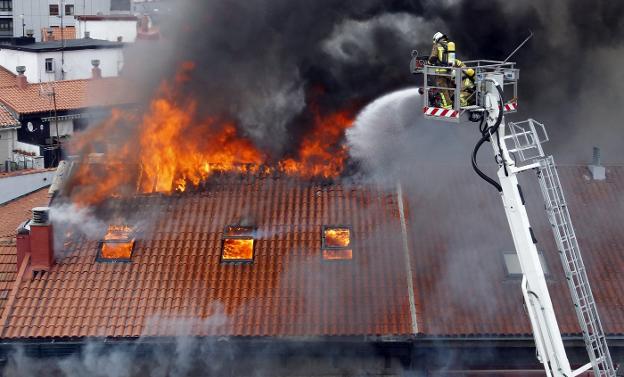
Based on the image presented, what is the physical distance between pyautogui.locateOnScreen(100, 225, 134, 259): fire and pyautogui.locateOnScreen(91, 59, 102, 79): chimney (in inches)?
→ 910

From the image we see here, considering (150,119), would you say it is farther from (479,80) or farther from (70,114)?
(70,114)

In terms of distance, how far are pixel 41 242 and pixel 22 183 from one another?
8.20 m

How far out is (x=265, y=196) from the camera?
17359mm

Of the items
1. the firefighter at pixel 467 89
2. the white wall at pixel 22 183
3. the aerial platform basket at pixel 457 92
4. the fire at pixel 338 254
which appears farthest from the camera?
the white wall at pixel 22 183

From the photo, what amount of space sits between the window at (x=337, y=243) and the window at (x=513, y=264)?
108 inches

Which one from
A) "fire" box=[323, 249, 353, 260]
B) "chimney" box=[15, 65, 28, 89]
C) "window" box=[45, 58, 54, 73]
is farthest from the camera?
"window" box=[45, 58, 54, 73]

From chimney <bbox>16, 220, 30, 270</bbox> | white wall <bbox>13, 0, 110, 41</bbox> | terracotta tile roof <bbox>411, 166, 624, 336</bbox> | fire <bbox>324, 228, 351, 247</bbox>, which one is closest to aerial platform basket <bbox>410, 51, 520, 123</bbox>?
terracotta tile roof <bbox>411, 166, 624, 336</bbox>

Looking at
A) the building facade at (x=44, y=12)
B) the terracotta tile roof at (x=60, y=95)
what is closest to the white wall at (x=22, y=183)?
the terracotta tile roof at (x=60, y=95)

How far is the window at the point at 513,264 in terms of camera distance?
1592 centimetres

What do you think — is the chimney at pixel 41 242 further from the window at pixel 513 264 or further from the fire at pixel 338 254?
the window at pixel 513 264

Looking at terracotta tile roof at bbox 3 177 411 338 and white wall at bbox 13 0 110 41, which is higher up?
white wall at bbox 13 0 110 41

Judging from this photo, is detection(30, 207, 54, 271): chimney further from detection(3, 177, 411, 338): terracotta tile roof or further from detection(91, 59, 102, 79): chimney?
detection(91, 59, 102, 79): chimney

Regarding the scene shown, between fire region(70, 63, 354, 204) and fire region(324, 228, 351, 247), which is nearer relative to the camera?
fire region(324, 228, 351, 247)

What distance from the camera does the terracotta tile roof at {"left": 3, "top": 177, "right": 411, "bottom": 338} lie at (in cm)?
1508
